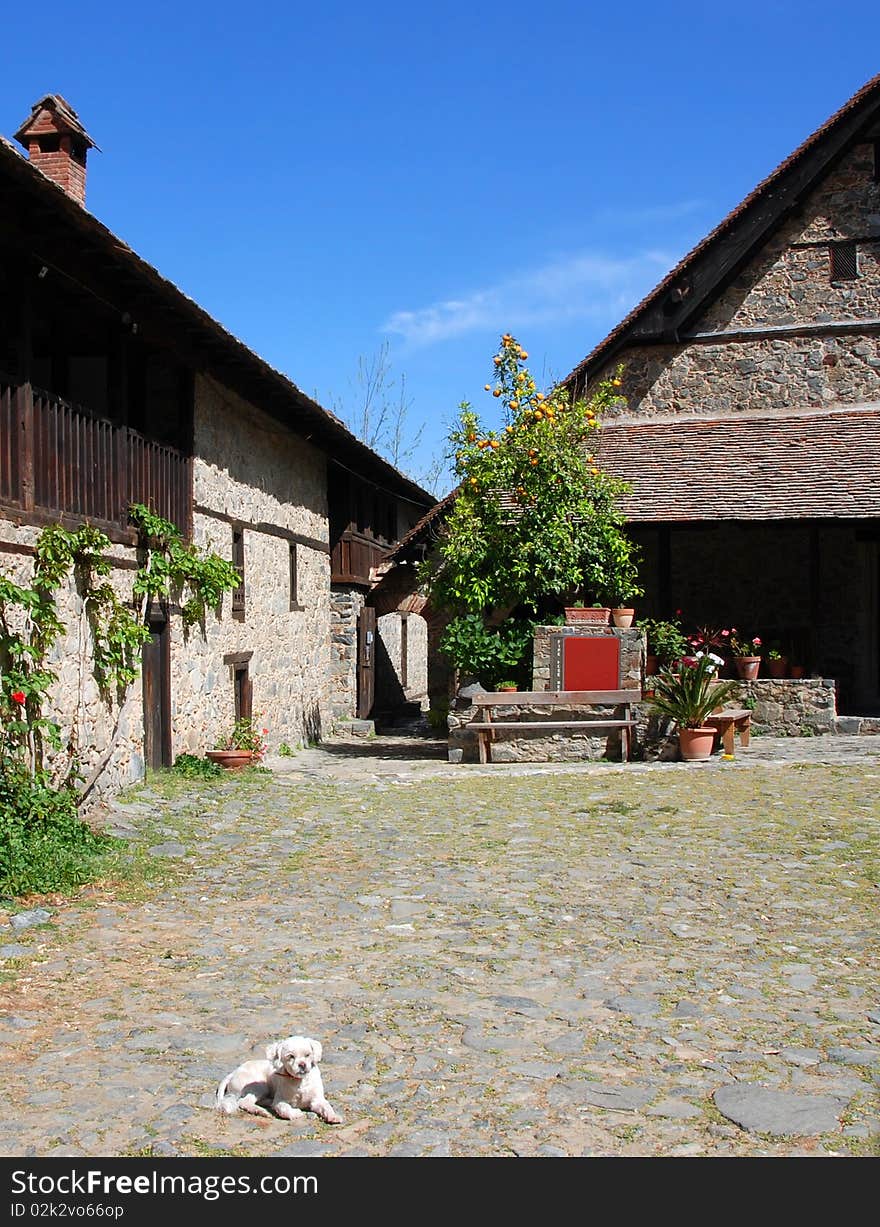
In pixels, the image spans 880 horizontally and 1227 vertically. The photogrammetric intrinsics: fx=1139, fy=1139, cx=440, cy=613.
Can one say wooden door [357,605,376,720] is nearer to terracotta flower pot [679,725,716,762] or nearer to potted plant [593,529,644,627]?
potted plant [593,529,644,627]

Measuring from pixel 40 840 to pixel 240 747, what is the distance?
6.16 metres

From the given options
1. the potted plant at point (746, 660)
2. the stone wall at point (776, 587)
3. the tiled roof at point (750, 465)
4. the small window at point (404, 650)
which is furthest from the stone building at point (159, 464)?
the potted plant at point (746, 660)

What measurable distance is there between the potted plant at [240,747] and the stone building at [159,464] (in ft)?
0.77

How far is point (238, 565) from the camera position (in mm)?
14906

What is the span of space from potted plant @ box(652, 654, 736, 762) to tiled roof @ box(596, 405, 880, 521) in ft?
9.89

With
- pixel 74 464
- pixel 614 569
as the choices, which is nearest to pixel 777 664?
pixel 614 569

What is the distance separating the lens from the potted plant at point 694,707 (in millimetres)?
14055

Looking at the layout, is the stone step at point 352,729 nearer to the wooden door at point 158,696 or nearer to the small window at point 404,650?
the small window at point 404,650

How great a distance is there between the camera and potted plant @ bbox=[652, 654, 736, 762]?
14.1 metres

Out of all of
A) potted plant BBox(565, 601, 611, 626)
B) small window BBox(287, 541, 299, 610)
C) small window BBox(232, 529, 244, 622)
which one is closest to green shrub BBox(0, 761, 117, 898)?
small window BBox(232, 529, 244, 622)

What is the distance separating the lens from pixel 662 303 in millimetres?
19422

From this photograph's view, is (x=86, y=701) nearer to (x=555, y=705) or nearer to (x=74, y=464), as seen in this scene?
(x=74, y=464)

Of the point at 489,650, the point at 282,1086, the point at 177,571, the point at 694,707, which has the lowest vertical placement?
the point at 282,1086
